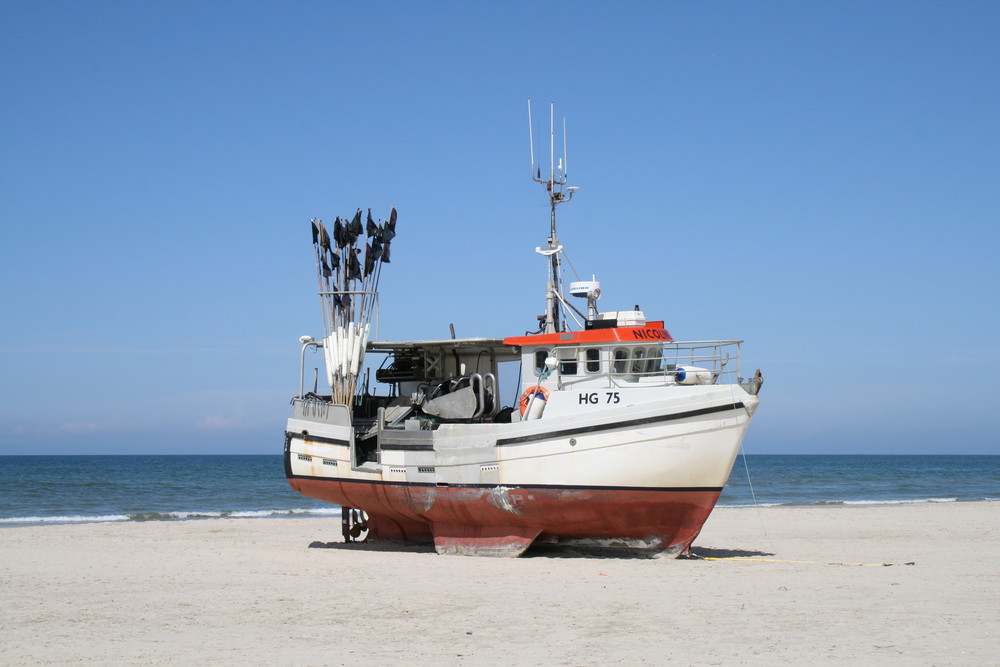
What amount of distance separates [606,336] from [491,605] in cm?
550

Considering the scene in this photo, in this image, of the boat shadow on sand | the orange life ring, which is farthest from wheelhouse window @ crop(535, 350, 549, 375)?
the boat shadow on sand

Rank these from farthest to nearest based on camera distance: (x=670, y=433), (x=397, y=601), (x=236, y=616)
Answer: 1. (x=670, y=433)
2. (x=397, y=601)
3. (x=236, y=616)

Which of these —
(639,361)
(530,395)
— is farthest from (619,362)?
(530,395)

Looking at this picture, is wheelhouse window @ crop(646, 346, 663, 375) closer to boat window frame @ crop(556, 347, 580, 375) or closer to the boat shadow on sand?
boat window frame @ crop(556, 347, 580, 375)

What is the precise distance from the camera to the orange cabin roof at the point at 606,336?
51.5ft

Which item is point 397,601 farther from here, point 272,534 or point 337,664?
point 272,534

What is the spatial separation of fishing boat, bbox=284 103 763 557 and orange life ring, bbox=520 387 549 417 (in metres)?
0.06

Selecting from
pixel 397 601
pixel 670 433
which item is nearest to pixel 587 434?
pixel 670 433

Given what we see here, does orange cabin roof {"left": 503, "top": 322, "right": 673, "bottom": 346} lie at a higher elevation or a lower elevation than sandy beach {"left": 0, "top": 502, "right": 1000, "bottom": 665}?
higher

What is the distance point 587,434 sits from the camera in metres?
14.8

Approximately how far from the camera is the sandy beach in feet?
30.0

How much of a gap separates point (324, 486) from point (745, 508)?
1898 centimetres

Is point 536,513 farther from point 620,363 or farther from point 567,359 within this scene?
point 620,363

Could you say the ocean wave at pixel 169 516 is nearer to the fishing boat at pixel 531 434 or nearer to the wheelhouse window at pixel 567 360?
the fishing boat at pixel 531 434
